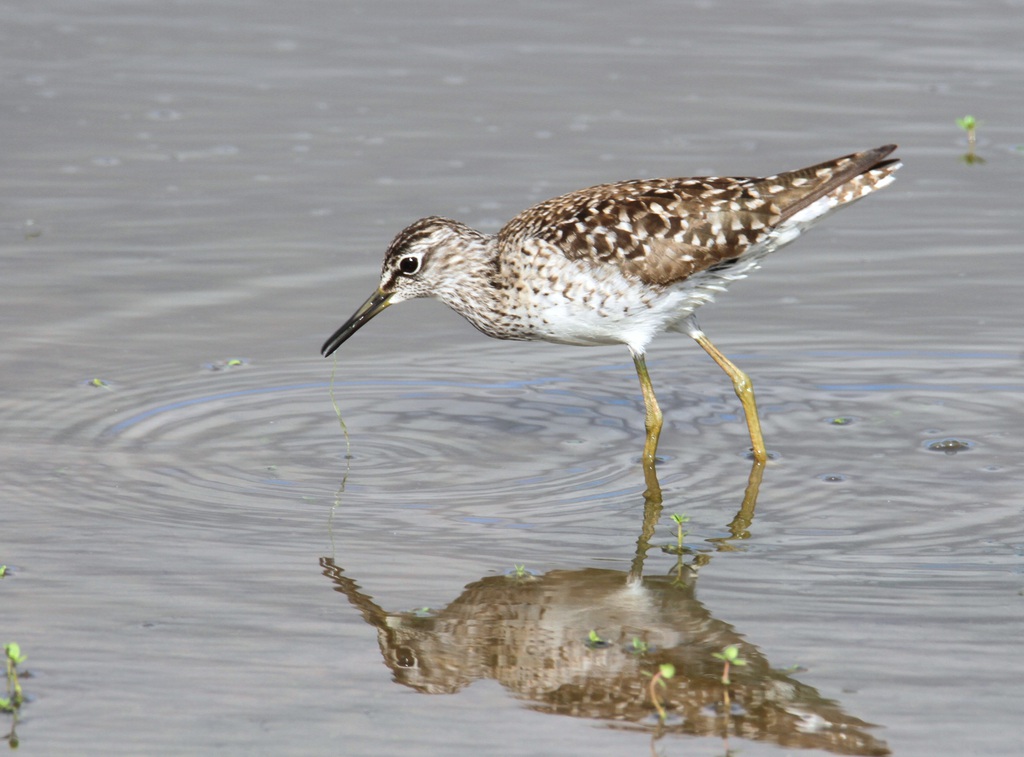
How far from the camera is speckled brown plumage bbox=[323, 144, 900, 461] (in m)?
8.40

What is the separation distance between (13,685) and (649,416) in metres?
4.03

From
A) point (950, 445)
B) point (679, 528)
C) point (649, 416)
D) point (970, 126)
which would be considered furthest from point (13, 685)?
point (970, 126)

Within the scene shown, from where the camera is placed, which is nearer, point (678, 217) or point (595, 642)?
point (595, 642)

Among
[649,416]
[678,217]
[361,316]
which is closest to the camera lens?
[678,217]

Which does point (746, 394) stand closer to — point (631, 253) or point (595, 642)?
point (631, 253)

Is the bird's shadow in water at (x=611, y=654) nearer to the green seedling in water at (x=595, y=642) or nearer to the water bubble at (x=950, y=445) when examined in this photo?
the green seedling in water at (x=595, y=642)

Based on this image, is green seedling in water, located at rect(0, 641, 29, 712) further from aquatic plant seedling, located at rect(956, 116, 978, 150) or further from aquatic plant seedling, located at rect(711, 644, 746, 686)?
aquatic plant seedling, located at rect(956, 116, 978, 150)

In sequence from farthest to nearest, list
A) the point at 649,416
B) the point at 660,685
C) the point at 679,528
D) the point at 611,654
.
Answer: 1. the point at 649,416
2. the point at 679,528
3. the point at 611,654
4. the point at 660,685

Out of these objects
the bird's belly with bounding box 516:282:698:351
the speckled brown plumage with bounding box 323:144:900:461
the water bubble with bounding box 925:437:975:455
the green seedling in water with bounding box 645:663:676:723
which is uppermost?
the speckled brown plumage with bounding box 323:144:900:461

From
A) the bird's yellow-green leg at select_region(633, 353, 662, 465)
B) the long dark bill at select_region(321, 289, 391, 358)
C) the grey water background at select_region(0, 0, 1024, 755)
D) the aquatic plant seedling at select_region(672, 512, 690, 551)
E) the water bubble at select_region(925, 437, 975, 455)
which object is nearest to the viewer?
the grey water background at select_region(0, 0, 1024, 755)

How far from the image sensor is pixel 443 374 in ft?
31.6

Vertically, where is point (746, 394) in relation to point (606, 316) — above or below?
below

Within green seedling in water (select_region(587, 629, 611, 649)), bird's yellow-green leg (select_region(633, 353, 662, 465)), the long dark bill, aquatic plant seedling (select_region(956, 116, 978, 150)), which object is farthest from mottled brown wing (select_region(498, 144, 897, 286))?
aquatic plant seedling (select_region(956, 116, 978, 150))

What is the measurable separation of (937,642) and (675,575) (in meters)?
1.24
